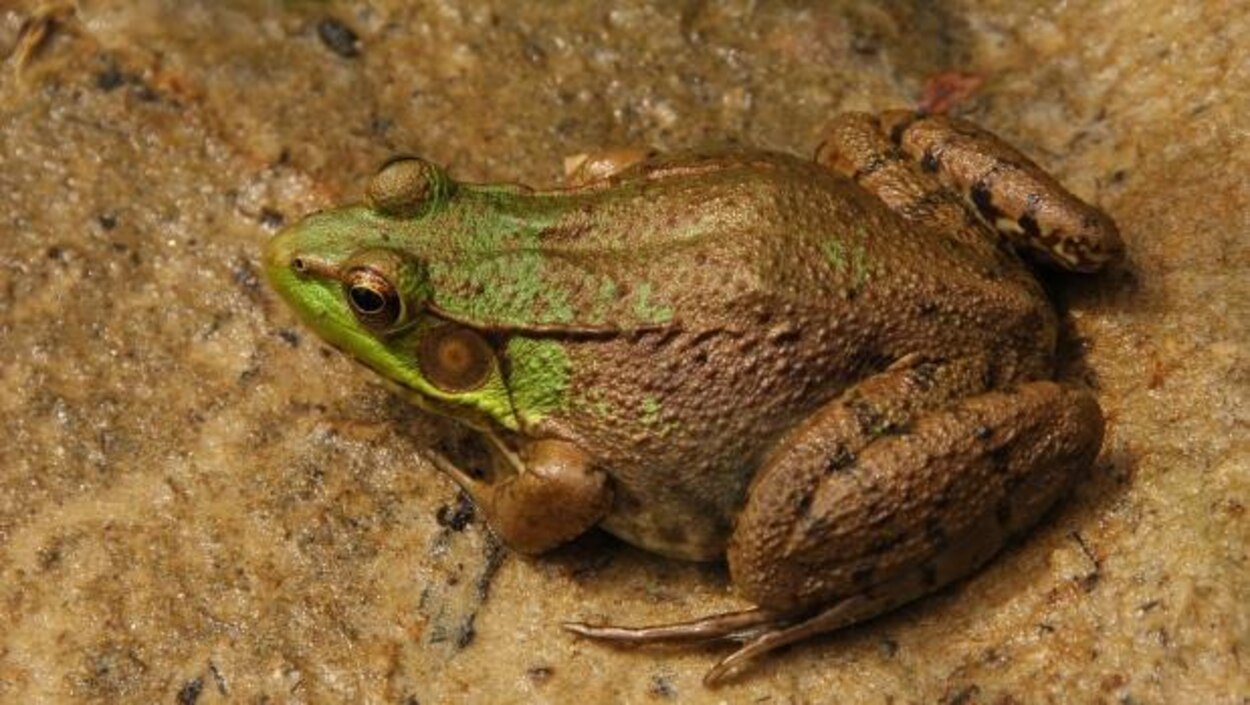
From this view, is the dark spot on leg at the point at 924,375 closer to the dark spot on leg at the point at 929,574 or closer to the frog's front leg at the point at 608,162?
the dark spot on leg at the point at 929,574

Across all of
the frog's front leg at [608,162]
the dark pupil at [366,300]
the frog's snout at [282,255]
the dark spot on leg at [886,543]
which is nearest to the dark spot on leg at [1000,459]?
the dark spot on leg at [886,543]

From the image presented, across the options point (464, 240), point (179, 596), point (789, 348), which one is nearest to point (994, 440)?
point (789, 348)

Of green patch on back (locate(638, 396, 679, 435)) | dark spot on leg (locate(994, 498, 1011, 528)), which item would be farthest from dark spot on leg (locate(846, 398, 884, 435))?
green patch on back (locate(638, 396, 679, 435))

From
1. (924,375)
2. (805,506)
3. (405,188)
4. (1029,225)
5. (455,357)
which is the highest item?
(1029,225)

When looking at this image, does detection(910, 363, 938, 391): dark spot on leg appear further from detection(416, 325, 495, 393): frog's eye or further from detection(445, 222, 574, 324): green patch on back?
detection(416, 325, 495, 393): frog's eye

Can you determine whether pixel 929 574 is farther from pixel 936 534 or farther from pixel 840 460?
pixel 840 460

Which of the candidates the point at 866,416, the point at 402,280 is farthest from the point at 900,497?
the point at 402,280
